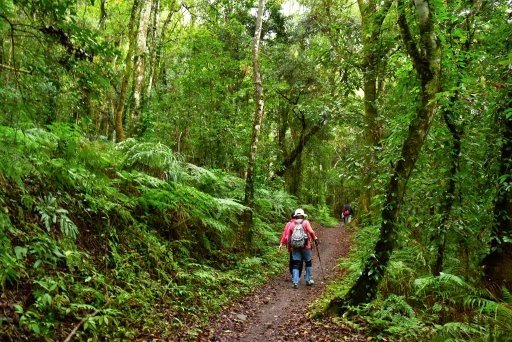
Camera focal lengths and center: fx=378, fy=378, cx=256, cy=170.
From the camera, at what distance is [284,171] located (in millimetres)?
25766

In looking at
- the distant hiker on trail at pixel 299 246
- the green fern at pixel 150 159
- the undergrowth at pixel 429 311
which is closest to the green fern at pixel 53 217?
the green fern at pixel 150 159

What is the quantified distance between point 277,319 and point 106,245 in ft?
11.4

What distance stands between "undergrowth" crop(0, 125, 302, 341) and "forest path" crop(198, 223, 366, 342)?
1.03 ft

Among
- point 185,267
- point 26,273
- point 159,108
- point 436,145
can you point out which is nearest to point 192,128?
point 159,108

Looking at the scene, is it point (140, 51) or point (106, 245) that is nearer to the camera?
point (106, 245)

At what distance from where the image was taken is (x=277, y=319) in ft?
23.8

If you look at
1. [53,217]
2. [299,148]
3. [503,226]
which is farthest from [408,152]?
[299,148]

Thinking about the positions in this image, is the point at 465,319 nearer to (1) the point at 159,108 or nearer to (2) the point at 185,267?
(2) the point at 185,267

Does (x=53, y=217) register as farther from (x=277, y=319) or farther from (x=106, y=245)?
(x=277, y=319)

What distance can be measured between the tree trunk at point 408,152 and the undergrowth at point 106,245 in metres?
2.86

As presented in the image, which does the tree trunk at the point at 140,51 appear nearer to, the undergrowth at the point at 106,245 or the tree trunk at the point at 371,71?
the undergrowth at the point at 106,245

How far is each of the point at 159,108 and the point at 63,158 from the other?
382 inches

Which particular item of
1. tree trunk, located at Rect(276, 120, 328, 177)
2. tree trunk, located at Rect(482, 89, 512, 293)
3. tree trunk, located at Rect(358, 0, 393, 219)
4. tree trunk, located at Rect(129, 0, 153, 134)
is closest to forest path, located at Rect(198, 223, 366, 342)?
tree trunk, located at Rect(482, 89, 512, 293)

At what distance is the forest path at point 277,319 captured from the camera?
612 centimetres
